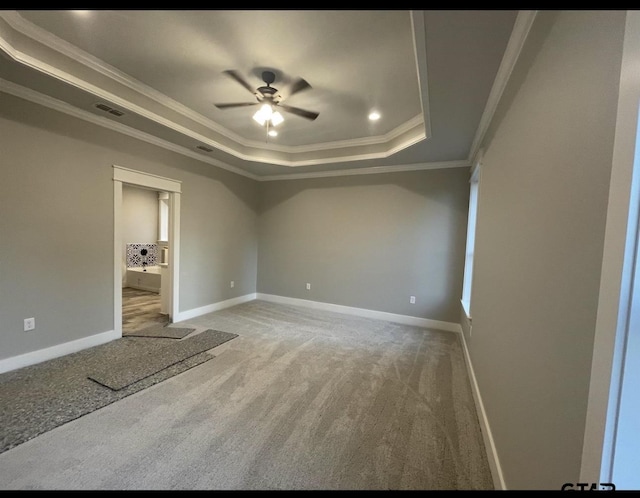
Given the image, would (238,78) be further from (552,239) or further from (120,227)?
(552,239)

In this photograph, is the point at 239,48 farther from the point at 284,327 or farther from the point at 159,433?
the point at 284,327

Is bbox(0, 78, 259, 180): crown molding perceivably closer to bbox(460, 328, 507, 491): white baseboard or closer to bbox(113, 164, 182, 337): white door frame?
bbox(113, 164, 182, 337): white door frame

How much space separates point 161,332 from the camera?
339 cm

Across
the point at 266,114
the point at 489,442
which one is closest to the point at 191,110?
the point at 266,114

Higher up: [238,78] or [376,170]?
[238,78]

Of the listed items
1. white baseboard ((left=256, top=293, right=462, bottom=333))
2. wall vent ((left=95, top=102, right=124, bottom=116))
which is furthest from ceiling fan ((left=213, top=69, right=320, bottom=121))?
white baseboard ((left=256, top=293, right=462, bottom=333))

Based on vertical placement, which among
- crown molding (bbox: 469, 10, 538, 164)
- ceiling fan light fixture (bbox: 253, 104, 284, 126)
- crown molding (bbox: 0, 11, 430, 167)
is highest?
crown molding (bbox: 0, 11, 430, 167)

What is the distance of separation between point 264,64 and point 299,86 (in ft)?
1.26

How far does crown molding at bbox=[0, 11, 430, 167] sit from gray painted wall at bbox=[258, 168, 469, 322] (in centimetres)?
70

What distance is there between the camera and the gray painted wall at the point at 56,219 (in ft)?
7.57

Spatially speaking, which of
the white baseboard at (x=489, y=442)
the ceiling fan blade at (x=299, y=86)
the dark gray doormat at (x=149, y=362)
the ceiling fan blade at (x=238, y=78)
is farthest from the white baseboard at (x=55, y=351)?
the white baseboard at (x=489, y=442)

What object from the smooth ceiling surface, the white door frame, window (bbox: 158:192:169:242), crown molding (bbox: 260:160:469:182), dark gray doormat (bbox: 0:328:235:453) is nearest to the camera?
the smooth ceiling surface

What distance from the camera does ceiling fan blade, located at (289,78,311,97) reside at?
234 cm
